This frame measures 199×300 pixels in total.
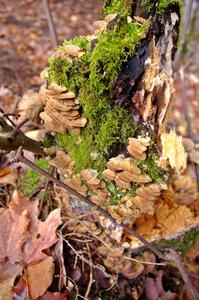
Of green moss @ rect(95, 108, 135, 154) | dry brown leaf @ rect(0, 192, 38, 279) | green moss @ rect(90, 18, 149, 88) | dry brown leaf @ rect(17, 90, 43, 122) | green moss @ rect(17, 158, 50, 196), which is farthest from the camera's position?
green moss @ rect(17, 158, 50, 196)

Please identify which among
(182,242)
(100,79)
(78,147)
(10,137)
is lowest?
(182,242)

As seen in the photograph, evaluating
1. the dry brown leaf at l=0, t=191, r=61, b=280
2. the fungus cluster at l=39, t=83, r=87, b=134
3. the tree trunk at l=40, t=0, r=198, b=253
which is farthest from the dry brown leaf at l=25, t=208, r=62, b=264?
the fungus cluster at l=39, t=83, r=87, b=134

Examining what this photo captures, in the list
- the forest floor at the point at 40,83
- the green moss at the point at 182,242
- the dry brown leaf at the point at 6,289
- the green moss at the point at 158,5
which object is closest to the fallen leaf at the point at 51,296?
the forest floor at the point at 40,83

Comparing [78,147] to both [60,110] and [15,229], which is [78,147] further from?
[15,229]

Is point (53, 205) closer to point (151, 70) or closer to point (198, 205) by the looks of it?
point (198, 205)

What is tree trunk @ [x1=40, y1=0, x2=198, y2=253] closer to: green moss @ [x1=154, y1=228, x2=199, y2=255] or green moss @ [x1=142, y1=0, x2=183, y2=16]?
green moss @ [x1=142, y1=0, x2=183, y2=16]

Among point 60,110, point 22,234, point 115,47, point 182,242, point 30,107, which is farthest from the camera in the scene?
point 182,242

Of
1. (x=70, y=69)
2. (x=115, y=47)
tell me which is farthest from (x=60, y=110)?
(x=115, y=47)

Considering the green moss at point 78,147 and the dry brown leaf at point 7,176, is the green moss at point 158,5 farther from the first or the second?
the dry brown leaf at point 7,176
